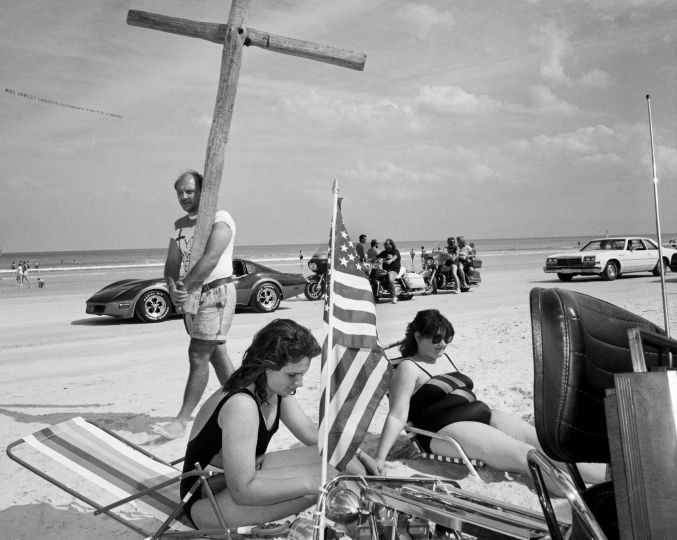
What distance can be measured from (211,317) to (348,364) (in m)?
2.22

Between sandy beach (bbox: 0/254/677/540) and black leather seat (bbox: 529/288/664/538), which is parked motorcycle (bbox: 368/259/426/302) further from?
black leather seat (bbox: 529/288/664/538)

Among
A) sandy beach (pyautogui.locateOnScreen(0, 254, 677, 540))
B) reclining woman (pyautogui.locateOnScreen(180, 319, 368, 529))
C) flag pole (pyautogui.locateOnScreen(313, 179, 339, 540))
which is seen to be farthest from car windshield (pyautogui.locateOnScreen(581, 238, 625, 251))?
reclining woman (pyautogui.locateOnScreen(180, 319, 368, 529))

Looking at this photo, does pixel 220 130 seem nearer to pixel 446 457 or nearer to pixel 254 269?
pixel 446 457

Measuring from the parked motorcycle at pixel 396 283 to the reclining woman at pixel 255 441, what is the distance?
42.2 feet

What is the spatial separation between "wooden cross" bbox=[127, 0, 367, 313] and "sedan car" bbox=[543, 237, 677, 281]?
57.7 ft

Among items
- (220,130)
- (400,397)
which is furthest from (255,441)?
(220,130)

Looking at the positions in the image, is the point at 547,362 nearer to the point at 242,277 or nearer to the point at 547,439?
the point at 547,439

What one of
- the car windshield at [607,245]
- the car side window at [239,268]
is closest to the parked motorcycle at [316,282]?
the car side window at [239,268]

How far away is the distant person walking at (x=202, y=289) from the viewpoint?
4785 mm

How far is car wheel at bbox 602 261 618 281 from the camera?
20.4 m

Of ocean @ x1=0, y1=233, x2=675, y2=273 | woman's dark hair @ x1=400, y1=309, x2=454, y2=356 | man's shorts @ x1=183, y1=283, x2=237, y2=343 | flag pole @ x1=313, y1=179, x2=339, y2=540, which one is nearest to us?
flag pole @ x1=313, y1=179, x2=339, y2=540

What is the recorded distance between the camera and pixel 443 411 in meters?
4.51

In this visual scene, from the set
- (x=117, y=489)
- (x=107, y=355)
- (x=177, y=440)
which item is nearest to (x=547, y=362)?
(x=117, y=489)

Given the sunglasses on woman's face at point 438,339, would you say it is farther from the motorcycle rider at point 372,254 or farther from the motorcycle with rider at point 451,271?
the motorcycle with rider at point 451,271
